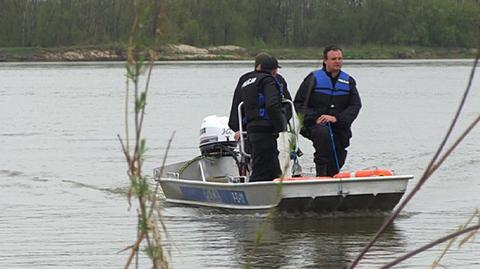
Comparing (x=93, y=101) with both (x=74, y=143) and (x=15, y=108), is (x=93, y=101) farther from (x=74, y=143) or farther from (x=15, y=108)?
(x=74, y=143)

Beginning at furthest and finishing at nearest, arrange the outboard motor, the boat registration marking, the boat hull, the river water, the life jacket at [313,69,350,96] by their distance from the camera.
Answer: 1. the outboard motor
2. the boat registration marking
3. the life jacket at [313,69,350,96]
4. the boat hull
5. the river water

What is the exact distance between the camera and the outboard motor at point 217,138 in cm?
1411

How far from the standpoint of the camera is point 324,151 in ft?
42.0

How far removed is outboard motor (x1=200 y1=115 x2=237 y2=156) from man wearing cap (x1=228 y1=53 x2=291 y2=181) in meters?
1.09

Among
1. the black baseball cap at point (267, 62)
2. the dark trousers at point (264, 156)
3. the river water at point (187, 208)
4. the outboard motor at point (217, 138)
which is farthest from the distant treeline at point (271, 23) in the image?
the black baseball cap at point (267, 62)

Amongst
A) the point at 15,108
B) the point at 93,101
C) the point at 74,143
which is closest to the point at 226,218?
the point at 74,143

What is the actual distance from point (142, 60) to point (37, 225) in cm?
920

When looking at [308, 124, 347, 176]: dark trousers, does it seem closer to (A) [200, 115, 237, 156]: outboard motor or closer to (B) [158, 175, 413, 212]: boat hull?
(B) [158, 175, 413, 212]: boat hull

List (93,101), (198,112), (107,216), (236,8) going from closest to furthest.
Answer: (107,216) → (198,112) → (93,101) → (236,8)

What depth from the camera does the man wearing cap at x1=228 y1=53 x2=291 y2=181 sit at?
12414mm

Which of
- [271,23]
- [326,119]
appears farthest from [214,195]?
[271,23]

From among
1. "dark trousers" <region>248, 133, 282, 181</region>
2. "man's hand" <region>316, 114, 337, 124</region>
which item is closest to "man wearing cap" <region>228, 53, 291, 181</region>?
"dark trousers" <region>248, 133, 282, 181</region>

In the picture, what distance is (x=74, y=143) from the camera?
83.1ft

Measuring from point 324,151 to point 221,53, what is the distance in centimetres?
8615
